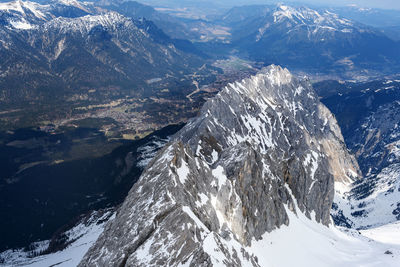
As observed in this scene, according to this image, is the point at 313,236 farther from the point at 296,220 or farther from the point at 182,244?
the point at 182,244

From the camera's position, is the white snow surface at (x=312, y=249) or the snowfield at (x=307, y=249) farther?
the snowfield at (x=307, y=249)

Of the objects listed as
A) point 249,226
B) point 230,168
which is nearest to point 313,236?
point 249,226

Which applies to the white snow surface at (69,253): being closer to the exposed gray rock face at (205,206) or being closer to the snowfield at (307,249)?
the snowfield at (307,249)

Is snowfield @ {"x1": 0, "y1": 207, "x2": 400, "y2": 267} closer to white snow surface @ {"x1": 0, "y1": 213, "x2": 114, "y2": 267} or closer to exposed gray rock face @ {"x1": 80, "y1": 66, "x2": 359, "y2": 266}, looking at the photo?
white snow surface @ {"x1": 0, "y1": 213, "x2": 114, "y2": 267}

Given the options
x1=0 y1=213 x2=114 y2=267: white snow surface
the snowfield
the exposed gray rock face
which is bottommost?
x1=0 y1=213 x2=114 y2=267: white snow surface

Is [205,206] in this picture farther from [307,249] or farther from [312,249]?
[312,249]

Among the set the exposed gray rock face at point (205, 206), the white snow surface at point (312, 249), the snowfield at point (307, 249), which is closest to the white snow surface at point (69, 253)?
the snowfield at point (307, 249)

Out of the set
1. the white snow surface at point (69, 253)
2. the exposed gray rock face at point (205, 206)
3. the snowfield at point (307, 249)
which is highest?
the exposed gray rock face at point (205, 206)

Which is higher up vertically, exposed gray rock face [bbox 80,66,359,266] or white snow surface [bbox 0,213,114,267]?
exposed gray rock face [bbox 80,66,359,266]

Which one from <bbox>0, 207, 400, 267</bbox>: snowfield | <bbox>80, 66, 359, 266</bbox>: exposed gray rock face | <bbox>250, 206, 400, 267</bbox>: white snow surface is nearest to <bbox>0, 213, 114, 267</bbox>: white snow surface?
<bbox>0, 207, 400, 267</bbox>: snowfield

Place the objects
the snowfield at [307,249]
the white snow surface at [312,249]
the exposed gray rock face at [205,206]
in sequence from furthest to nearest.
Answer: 1. the snowfield at [307,249]
2. the white snow surface at [312,249]
3. the exposed gray rock face at [205,206]

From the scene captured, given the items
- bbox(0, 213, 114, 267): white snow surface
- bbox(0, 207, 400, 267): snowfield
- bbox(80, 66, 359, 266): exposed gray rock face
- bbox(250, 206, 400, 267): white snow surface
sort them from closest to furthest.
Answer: bbox(80, 66, 359, 266): exposed gray rock face, bbox(250, 206, 400, 267): white snow surface, bbox(0, 207, 400, 267): snowfield, bbox(0, 213, 114, 267): white snow surface
